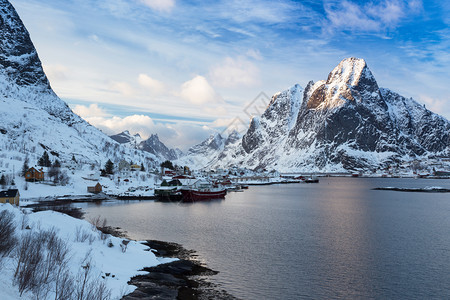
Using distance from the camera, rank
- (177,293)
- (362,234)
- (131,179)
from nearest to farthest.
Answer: (177,293)
(362,234)
(131,179)

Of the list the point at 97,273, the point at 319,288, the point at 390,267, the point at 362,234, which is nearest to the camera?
the point at 97,273

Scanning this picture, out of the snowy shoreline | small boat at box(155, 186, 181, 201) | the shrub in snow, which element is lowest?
small boat at box(155, 186, 181, 201)

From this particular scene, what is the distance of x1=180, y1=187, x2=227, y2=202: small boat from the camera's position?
10762 cm

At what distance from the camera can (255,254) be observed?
35.4 meters

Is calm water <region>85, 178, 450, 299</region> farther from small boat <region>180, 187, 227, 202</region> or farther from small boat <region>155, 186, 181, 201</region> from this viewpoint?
small boat <region>180, 187, 227, 202</region>

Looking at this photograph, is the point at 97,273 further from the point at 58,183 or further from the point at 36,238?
the point at 58,183

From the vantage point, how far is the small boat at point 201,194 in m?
108

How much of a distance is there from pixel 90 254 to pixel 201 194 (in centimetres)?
8701

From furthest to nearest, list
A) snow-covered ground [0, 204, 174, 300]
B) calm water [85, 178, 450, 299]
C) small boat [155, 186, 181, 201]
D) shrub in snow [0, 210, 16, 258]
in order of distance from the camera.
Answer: small boat [155, 186, 181, 201]
calm water [85, 178, 450, 299]
snow-covered ground [0, 204, 174, 300]
shrub in snow [0, 210, 16, 258]

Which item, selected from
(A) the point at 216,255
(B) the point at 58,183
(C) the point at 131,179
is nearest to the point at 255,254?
(A) the point at 216,255

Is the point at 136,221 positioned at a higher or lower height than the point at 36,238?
lower

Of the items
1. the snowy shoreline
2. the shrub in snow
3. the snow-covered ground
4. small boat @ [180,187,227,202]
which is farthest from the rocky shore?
small boat @ [180,187,227,202]

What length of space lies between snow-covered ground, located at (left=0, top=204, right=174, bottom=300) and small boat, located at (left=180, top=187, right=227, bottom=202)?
74.1 metres

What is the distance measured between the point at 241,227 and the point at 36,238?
3468cm
